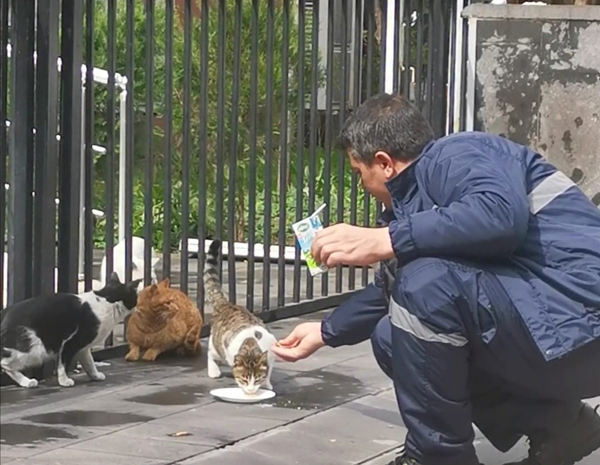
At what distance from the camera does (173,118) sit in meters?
6.37

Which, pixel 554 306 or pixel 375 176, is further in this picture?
pixel 375 176

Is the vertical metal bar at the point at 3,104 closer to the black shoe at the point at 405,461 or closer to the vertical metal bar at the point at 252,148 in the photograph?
the vertical metal bar at the point at 252,148

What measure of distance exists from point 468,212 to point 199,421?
5.10ft

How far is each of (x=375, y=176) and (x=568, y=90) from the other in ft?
12.7

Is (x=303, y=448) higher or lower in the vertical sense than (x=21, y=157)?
lower

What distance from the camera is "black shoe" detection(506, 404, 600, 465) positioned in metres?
3.42

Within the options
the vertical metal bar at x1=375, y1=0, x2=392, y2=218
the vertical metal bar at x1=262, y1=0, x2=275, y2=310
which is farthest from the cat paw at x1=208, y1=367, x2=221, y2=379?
the vertical metal bar at x1=375, y1=0, x2=392, y2=218

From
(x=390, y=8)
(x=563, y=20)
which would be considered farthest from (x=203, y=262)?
(x=563, y=20)

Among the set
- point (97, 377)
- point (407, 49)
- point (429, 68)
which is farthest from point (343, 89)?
point (97, 377)

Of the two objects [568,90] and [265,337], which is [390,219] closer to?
[265,337]

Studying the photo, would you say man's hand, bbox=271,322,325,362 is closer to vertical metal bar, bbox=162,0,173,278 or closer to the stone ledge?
vertical metal bar, bbox=162,0,173,278

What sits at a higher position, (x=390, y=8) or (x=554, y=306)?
(x=390, y=8)

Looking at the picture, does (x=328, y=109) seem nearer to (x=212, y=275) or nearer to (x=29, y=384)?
(x=212, y=275)

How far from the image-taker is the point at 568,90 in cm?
692
